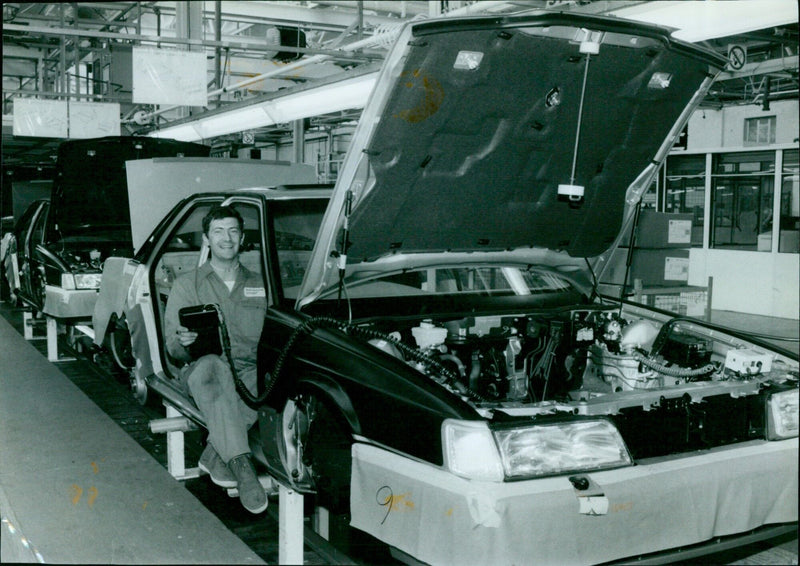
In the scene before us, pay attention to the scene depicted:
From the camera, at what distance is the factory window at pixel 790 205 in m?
10.7

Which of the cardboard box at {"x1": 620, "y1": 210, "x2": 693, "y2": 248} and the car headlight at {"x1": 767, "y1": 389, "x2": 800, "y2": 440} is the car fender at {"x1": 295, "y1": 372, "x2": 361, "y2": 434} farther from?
the cardboard box at {"x1": 620, "y1": 210, "x2": 693, "y2": 248}

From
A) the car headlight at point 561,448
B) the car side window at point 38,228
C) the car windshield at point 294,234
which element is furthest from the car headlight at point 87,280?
the car headlight at point 561,448

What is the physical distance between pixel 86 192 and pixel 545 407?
594cm

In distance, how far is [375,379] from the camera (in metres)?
2.65

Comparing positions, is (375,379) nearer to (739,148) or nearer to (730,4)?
(730,4)

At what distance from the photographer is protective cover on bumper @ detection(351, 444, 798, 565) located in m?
2.27

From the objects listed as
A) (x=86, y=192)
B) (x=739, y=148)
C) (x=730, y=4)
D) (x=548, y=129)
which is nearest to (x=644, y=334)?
(x=548, y=129)

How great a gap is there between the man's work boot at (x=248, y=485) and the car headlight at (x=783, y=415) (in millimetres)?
2047

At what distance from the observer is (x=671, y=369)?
325 centimetres

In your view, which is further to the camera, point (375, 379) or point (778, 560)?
point (778, 560)

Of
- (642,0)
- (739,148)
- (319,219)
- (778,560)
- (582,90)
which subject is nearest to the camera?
(582,90)

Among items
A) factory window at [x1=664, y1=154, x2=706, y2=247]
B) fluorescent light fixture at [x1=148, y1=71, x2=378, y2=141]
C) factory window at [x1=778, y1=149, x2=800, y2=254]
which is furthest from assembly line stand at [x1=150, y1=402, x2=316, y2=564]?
factory window at [x1=664, y1=154, x2=706, y2=247]

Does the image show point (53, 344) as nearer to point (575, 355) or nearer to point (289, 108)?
point (289, 108)

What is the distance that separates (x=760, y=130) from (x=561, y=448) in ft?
42.8
